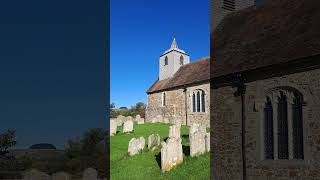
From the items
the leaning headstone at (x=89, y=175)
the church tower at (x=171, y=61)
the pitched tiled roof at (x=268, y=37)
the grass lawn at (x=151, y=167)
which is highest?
the church tower at (x=171, y=61)

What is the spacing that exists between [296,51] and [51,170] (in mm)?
11361

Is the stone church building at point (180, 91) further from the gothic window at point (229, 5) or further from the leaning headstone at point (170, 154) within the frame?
the leaning headstone at point (170, 154)

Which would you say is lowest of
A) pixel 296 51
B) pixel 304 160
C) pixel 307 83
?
pixel 304 160

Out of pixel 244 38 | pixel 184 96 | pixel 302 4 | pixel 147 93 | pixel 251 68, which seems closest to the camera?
pixel 251 68

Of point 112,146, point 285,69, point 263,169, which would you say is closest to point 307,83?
point 285,69

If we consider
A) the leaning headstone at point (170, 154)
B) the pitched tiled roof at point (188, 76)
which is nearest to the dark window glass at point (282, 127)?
the leaning headstone at point (170, 154)

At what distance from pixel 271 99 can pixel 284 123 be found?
93 cm

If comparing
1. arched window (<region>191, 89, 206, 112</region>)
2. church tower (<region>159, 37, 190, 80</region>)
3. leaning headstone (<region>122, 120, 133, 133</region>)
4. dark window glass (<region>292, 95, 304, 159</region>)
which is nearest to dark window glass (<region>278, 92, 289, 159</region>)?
dark window glass (<region>292, 95, 304, 159</region>)

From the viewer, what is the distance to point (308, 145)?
1077 cm

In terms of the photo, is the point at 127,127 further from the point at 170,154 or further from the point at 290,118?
the point at 290,118

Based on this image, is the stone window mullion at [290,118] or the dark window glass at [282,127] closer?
the stone window mullion at [290,118]

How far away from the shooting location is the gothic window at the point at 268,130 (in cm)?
1216

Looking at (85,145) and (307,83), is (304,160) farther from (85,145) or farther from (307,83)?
(85,145)

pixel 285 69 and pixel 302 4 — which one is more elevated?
pixel 302 4
